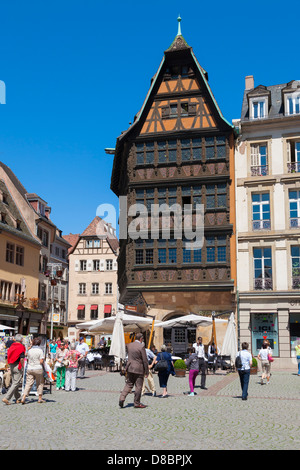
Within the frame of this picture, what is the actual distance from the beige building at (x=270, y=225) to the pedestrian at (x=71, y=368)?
55.8ft

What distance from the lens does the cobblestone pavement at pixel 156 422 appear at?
323 inches

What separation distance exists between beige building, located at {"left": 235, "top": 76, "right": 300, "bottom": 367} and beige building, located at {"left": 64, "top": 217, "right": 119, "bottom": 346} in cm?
3495

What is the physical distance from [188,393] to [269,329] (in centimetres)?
1686

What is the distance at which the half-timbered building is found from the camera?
3266 cm

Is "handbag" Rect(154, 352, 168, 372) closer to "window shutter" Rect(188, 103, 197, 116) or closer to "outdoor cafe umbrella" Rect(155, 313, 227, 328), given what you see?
"outdoor cafe umbrella" Rect(155, 313, 227, 328)

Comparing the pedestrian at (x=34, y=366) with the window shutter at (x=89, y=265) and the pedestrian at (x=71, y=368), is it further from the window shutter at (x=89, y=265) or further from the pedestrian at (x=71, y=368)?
the window shutter at (x=89, y=265)

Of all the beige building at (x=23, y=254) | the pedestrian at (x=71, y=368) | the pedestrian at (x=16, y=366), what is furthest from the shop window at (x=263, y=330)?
the pedestrian at (x=16, y=366)

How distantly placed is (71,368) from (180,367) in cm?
718

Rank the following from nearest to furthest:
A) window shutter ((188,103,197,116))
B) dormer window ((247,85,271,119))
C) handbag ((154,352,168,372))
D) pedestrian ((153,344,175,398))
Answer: handbag ((154,352,168,372))
pedestrian ((153,344,175,398))
window shutter ((188,103,197,116))
dormer window ((247,85,271,119))

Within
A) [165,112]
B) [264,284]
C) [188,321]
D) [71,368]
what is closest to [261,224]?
[264,284]

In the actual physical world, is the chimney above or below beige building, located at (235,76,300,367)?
above

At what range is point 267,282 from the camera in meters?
32.8

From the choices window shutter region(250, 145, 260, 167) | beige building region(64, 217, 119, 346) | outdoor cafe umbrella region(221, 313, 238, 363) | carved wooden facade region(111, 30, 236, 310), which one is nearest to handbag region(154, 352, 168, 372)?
outdoor cafe umbrella region(221, 313, 238, 363)

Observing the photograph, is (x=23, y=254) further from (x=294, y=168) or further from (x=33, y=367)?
(x=33, y=367)
